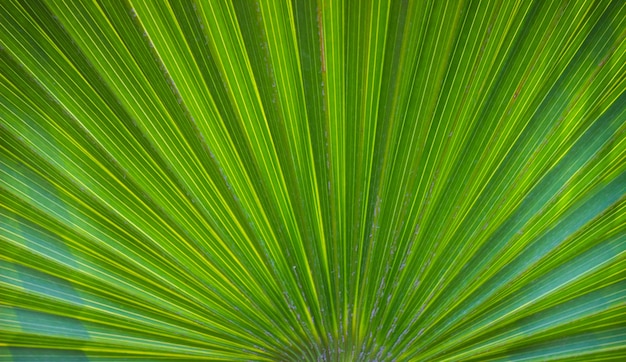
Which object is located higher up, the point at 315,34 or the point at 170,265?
the point at 315,34

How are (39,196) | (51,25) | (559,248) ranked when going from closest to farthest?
(51,25) → (39,196) → (559,248)

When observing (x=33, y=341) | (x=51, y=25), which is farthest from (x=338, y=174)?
(x=33, y=341)

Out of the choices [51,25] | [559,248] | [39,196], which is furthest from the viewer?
[559,248]

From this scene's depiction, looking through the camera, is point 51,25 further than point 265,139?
No

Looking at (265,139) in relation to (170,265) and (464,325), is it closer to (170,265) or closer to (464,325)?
(170,265)

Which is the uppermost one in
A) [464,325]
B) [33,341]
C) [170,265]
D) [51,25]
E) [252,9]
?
[252,9]

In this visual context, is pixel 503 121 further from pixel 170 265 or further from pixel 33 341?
pixel 33 341
